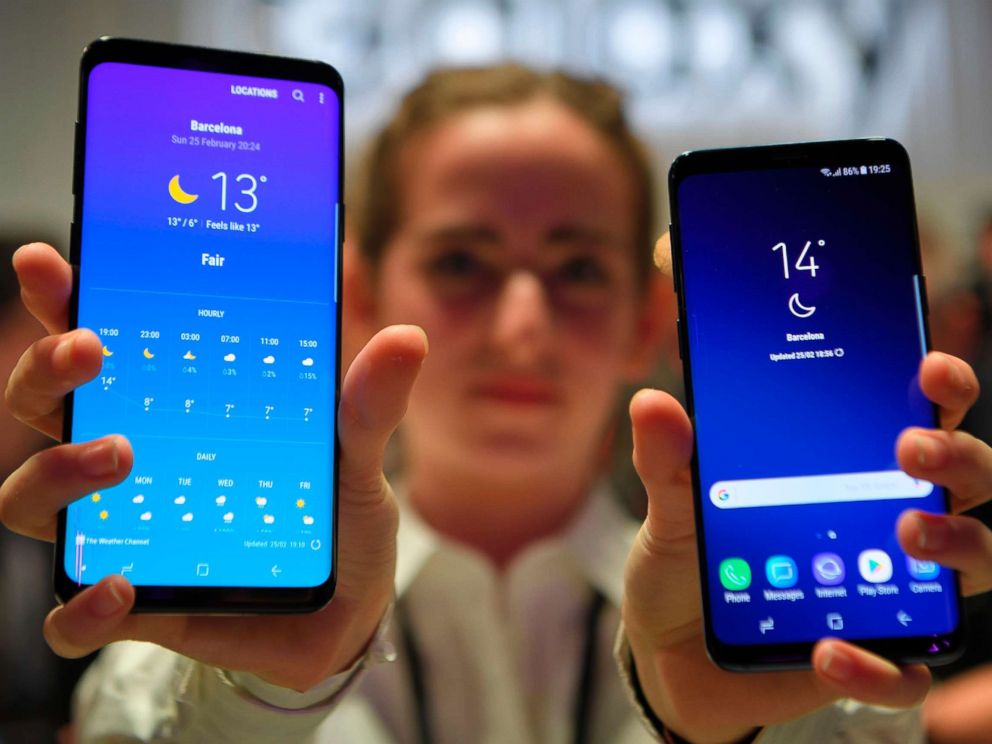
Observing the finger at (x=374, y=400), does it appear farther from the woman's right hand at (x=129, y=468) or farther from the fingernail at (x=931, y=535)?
the fingernail at (x=931, y=535)

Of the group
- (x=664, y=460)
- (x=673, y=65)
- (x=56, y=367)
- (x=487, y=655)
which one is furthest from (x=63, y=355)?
(x=673, y=65)

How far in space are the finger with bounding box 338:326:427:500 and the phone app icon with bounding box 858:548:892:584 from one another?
22cm

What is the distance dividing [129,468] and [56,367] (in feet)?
0.18

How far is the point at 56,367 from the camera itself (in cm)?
42

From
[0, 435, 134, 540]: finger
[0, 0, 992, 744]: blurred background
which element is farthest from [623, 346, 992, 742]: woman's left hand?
[0, 0, 992, 744]: blurred background

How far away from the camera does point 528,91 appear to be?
883 mm

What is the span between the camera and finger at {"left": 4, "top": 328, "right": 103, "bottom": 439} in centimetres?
41

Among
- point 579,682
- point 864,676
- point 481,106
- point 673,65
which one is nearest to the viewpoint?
point 864,676

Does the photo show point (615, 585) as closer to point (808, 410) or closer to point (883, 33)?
point (808, 410)

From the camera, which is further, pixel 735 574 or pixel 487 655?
pixel 487 655

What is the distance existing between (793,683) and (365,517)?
0.73 feet

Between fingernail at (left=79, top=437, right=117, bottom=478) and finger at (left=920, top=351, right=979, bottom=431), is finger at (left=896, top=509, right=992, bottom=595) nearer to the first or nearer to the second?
finger at (left=920, top=351, right=979, bottom=431)

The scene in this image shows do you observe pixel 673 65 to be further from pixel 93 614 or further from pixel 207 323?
pixel 93 614

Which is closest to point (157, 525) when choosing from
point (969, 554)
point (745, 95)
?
point (969, 554)
